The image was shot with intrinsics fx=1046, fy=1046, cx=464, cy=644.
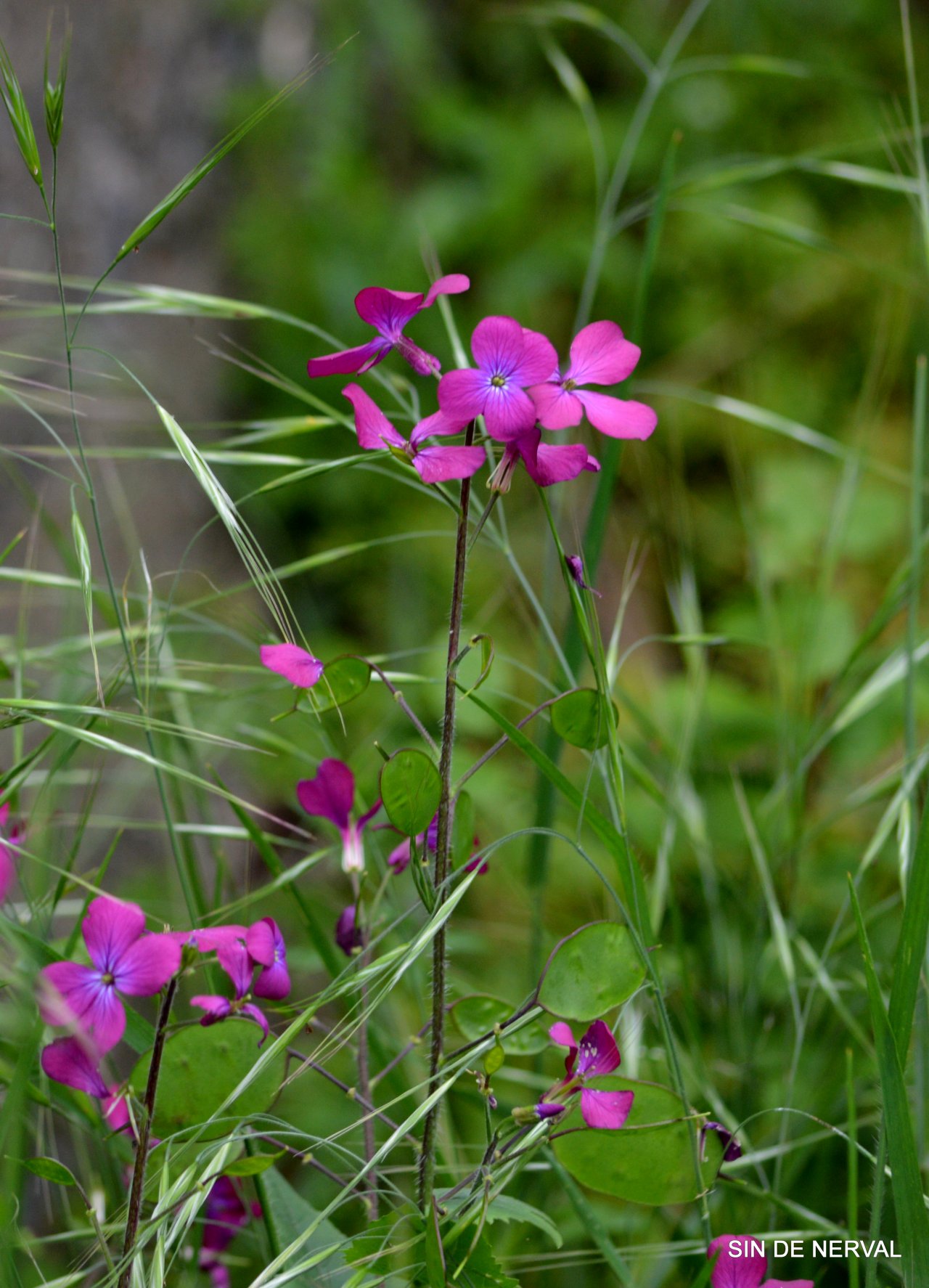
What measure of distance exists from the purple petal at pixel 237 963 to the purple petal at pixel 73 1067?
0.05m

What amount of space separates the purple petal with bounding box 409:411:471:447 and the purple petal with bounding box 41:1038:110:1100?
23 centimetres

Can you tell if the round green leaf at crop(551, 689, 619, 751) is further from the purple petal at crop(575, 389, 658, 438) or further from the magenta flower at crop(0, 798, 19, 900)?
the magenta flower at crop(0, 798, 19, 900)

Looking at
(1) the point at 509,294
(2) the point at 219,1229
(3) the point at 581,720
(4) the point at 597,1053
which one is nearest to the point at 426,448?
(3) the point at 581,720

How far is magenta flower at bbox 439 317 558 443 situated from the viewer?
0.33 metres

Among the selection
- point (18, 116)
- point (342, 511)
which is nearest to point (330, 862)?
point (342, 511)

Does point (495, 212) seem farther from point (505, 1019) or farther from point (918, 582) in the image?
point (505, 1019)

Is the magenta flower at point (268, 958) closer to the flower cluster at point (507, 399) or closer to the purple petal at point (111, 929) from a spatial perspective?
the purple petal at point (111, 929)

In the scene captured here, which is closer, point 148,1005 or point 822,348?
point 148,1005

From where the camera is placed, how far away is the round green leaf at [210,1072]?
35 centimetres

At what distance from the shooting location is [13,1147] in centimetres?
35

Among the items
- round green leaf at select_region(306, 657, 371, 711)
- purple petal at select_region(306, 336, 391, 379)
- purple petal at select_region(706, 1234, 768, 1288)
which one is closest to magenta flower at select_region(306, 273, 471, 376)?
purple petal at select_region(306, 336, 391, 379)

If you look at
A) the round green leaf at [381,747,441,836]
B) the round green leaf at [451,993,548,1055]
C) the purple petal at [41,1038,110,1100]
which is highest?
the round green leaf at [381,747,441,836]

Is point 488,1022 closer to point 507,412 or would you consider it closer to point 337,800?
point 337,800

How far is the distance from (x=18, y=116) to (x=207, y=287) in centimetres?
117
